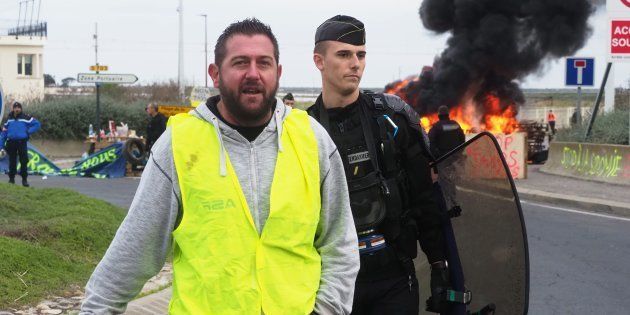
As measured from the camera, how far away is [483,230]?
438cm

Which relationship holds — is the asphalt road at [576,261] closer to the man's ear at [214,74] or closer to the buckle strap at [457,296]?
the buckle strap at [457,296]

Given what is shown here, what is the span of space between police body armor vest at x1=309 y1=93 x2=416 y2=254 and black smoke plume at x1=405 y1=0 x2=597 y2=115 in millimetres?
23837

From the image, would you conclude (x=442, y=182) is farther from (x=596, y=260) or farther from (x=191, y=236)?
(x=596, y=260)

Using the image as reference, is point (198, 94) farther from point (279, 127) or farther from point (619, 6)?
point (279, 127)

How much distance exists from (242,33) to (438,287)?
1.77 metres

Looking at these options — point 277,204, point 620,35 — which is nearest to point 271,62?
point 277,204

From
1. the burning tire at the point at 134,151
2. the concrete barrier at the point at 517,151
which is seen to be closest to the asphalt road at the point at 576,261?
the concrete barrier at the point at 517,151

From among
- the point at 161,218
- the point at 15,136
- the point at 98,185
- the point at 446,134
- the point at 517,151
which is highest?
the point at 161,218

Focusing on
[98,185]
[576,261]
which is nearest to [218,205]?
[576,261]

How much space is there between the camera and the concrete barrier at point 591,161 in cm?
1858

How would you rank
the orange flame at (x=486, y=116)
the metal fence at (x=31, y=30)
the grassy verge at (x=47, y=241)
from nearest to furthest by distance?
the grassy verge at (x=47, y=241)
the orange flame at (x=486, y=116)
the metal fence at (x=31, y=30)

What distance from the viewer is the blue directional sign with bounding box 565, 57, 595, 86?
21.2m

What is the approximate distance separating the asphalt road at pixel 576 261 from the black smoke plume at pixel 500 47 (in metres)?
12.9

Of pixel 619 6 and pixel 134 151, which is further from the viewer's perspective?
pixel 134 151
